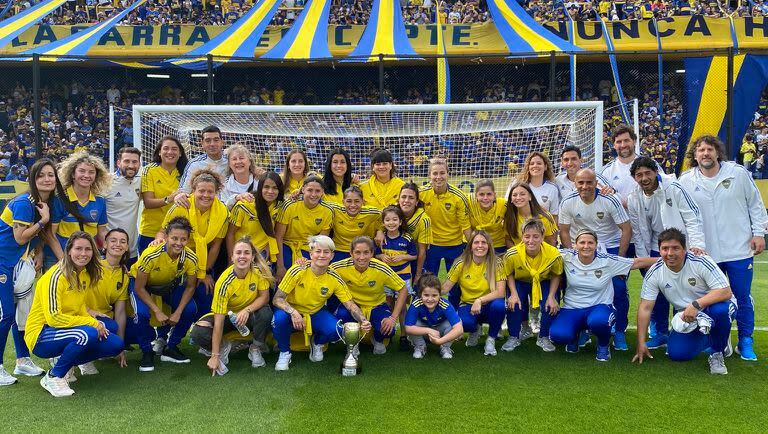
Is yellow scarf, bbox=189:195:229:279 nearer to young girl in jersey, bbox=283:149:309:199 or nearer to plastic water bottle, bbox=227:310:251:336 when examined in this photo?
plastic water bottle, bbox=227:310:251:336

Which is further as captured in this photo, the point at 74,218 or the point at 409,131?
the point at 409,131

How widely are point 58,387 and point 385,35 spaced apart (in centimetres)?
854

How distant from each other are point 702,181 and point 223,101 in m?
13.6

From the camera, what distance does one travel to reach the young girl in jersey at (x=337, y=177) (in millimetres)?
5059

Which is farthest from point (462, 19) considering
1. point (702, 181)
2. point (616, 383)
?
point (616, 383)

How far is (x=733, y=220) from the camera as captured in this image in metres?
4.52

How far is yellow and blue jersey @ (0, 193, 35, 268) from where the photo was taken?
4074 mm

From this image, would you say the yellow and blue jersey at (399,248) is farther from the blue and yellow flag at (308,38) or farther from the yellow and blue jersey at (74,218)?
the blue and yellow flag at (308,38)

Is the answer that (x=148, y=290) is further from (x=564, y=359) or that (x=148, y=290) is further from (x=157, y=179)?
(x=564, y=359)

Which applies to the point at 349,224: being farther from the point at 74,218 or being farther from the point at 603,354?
the point at 603,354

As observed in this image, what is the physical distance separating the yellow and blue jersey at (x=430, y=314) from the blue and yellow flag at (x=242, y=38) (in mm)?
6721

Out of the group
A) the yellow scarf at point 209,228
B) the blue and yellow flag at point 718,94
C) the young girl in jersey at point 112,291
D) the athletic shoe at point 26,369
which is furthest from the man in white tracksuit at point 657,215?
the blue and yellow flag at point 718,94

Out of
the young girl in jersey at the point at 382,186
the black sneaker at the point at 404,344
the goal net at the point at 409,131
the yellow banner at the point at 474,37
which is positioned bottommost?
the black sneaker at the point at 404,344

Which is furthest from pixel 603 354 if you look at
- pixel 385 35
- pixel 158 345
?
pixel 385 35
